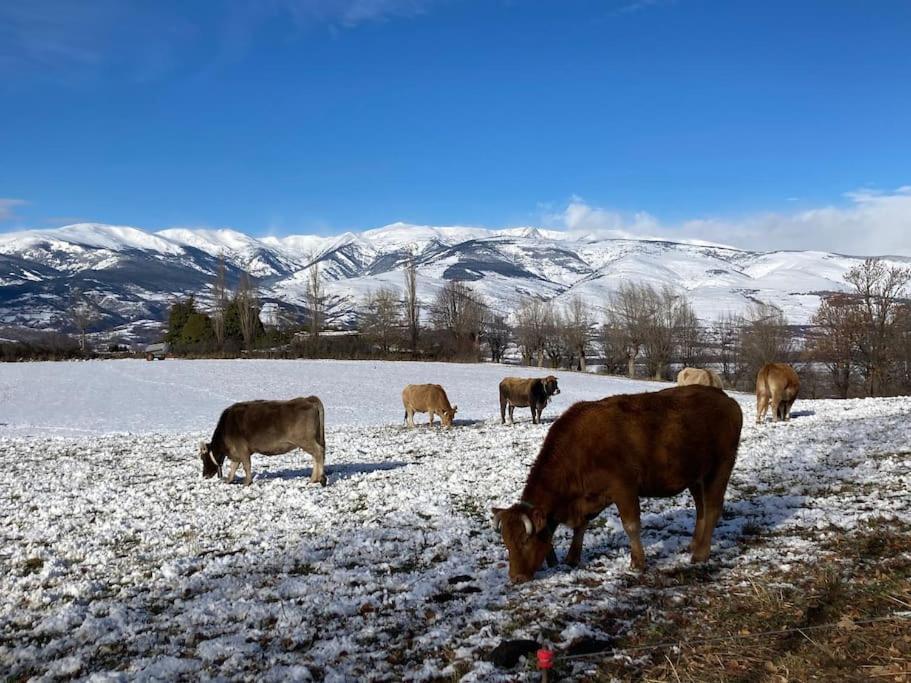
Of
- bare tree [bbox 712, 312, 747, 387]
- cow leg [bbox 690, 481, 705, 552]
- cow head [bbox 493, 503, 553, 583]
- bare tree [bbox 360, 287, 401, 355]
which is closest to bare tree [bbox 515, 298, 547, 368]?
bare tree [bbox 360, 287, 401, 355]

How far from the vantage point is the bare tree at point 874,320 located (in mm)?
53375

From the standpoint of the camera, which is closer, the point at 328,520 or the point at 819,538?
the point at 819,538

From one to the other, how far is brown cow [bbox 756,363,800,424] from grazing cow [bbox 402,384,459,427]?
38.4ft

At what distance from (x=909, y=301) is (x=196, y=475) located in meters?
64.3

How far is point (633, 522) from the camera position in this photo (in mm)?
7473

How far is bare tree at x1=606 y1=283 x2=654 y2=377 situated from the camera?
88.9m

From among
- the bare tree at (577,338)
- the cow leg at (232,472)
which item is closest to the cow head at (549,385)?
the cow leg at (232,472)

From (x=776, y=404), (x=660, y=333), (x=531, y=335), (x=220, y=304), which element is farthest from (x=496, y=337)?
(x=776, y=404)

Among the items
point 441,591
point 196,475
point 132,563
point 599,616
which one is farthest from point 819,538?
point 196,475

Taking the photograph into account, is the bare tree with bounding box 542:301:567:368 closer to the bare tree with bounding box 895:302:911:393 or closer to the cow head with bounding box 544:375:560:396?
the bare tree with bounding box 895:302:911:393

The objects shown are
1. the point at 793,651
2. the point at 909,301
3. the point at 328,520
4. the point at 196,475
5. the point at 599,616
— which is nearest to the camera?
the point at 793,651

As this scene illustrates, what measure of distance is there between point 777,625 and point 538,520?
254 cm

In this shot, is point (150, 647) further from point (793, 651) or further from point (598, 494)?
point (793, 651)

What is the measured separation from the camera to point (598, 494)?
749 cm
